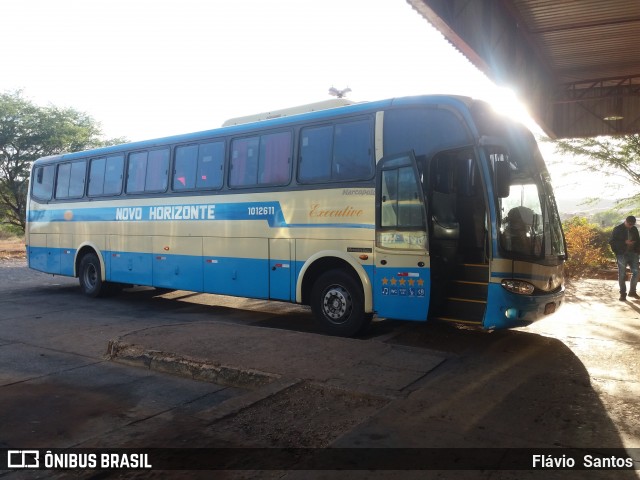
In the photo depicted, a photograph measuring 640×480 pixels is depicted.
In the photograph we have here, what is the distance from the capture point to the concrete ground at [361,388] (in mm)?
4371

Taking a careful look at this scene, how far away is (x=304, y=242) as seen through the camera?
338 inches

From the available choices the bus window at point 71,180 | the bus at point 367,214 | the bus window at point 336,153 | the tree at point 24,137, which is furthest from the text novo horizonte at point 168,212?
the tree at point 24,137

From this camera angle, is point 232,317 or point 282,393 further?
point 232,317

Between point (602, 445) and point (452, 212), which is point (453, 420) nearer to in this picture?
point (602, 445)

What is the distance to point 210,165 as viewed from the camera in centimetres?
1017

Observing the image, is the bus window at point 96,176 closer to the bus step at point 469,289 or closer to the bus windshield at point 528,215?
the bus step at point 469,289

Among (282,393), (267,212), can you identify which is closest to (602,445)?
(282,393)

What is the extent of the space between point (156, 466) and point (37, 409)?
209 cm

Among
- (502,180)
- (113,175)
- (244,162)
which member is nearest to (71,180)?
(113,175)

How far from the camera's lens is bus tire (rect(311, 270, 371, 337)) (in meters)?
8.00

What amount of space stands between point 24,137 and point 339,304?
26.2 metres

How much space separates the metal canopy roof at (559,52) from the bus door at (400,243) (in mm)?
2758

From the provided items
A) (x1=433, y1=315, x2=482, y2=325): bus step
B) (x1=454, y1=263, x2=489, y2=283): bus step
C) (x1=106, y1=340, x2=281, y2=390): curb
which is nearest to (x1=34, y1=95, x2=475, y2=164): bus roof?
(x1=454, y1=263, x2=489, y2=283): bus step

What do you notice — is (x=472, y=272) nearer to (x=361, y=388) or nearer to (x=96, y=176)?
(x=361, y=388)
